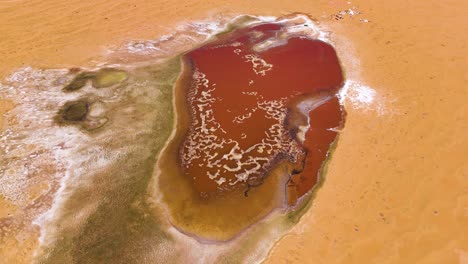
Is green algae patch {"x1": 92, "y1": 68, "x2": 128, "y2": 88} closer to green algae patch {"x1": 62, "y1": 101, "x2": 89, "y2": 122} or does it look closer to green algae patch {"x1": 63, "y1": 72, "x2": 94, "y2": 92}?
green algae patch {"x1": 63, "y1": 72, "x2": 94, "y2": 92}

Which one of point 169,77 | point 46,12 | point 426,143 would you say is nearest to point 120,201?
point 169,77

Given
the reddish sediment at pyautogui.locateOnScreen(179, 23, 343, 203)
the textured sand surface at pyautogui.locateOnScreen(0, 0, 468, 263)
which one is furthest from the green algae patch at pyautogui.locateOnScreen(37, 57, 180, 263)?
the reddish sediment at pyautogui.locateOnScreen(179, 23, 343, 203)

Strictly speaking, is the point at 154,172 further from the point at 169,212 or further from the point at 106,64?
the point at 106,64

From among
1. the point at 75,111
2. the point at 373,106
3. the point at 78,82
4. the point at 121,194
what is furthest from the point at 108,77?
the point at 373,106

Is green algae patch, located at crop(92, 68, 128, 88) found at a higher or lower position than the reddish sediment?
higher

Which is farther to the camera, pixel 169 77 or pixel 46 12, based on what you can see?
pixel 46 12
